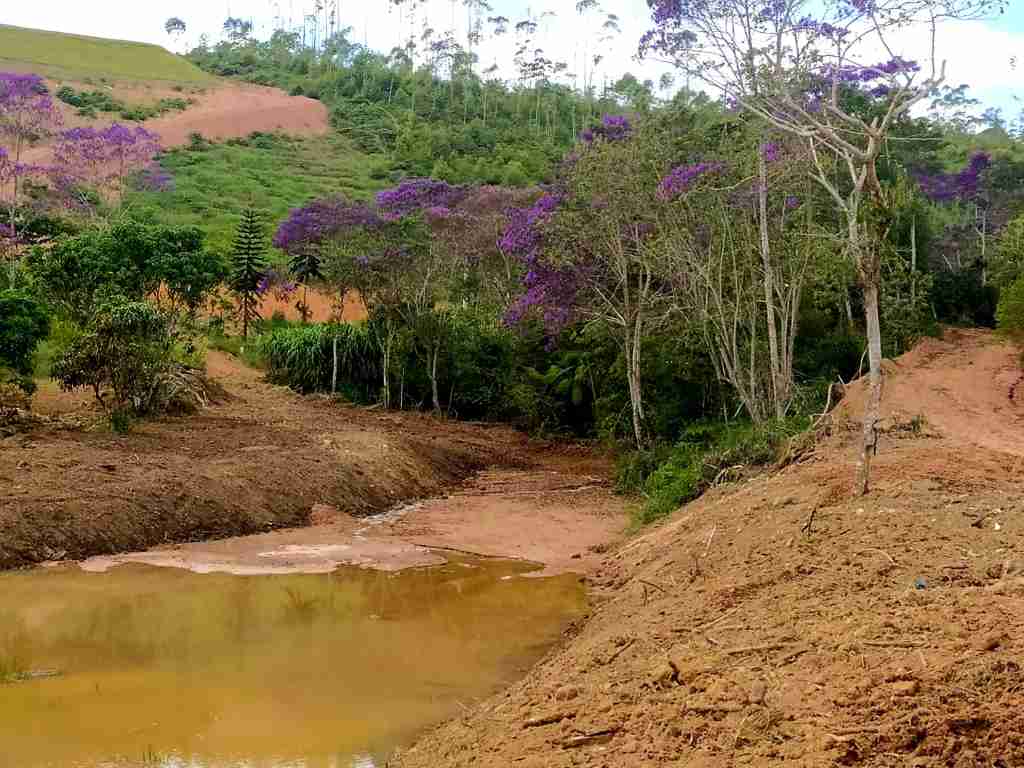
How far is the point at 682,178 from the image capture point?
15.9 metres

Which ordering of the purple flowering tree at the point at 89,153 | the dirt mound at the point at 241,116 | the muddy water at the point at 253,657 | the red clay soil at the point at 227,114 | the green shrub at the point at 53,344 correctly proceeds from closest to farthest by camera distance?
the muddy water at the point at 253,657 < the green shrub at the point at 53,344 < the purple flowering tree at the point at 89,153 < the red clay soil at the point at 227,114 < the dirt mound at the point at 241,116

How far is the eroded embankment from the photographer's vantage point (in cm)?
1236

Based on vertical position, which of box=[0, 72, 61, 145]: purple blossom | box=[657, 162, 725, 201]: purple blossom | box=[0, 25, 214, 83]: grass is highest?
box=[0, 25, 214, 83]: grass

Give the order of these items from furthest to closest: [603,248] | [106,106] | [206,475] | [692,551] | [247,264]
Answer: [106,106] → [247,264] → [603,248] → [206,475] → [692,551]

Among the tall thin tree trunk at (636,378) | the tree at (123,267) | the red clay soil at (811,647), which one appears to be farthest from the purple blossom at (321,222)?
the red clay soil at (811,647)

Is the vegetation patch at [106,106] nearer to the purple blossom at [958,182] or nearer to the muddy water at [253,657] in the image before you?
the purple blossom at [958,182]

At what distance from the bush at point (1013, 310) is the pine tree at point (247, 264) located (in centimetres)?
2137

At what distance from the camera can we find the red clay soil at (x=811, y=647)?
14.4ft

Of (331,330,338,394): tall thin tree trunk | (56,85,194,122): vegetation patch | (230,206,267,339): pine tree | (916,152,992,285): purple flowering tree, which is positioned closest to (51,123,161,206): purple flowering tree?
(230,206,267,339): pine tree

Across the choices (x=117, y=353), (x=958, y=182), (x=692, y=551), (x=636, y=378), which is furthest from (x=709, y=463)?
(x=958, y=182)

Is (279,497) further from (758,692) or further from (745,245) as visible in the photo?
(758,692)

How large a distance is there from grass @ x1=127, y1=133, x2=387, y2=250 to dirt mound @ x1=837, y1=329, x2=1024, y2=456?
25.6 meters

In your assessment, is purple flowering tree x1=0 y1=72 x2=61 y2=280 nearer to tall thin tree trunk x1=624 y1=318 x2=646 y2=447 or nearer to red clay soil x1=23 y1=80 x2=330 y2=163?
tall thin tree trunk x1=624 y1=318 x2=646 y2=447

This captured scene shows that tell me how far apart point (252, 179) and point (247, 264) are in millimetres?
23228
